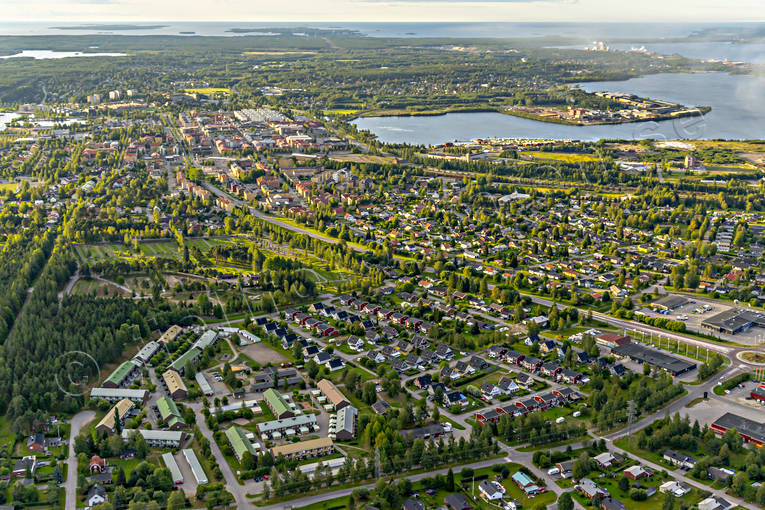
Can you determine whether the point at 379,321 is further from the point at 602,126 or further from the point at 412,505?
the point at 602,126

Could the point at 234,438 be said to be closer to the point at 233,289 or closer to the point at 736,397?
the point at 233,289

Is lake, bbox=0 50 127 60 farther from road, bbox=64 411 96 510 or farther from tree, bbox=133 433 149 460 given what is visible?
tree, bbox=133 433 149 460

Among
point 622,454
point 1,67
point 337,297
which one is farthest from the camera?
point 1,67

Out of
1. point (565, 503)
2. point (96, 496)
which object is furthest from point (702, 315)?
point (96, 496)

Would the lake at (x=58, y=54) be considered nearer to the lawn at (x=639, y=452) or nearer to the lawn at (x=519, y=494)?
the lawn at (x=519, y=494)

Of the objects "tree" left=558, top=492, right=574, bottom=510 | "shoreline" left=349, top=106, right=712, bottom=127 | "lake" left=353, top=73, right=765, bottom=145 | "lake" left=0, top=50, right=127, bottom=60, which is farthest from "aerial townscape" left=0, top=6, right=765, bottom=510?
"lake" left=0, top=50, right=127, bottom=60

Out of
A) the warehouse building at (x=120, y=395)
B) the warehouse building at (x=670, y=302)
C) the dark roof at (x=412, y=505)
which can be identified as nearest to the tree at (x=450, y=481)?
the dark roof at (x=412, y=505)

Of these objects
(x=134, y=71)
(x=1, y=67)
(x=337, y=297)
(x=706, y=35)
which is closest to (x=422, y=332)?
(x=337, y=297)
